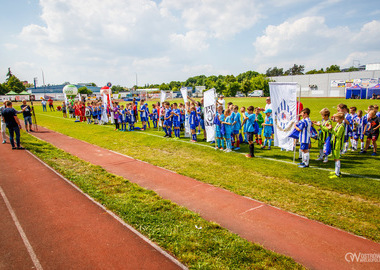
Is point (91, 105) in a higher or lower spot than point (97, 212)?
higher

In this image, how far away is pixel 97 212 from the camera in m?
5.79

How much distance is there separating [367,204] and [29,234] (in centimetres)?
805

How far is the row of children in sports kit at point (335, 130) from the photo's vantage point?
24.8 feet

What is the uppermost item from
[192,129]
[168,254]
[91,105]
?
[91,105]

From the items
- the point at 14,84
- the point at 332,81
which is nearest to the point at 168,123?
the point at 332,81

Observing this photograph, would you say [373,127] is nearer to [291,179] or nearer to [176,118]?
[291,179]

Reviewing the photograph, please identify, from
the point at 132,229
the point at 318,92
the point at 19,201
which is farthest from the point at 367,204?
the point at 318,92

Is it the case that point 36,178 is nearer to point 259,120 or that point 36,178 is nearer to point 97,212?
point 97,212

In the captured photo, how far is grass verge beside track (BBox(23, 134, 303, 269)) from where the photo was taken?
3.96 metres

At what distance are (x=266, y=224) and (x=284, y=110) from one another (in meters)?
5.45

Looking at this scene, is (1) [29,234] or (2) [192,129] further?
(2) [192,129]

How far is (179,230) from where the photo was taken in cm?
489

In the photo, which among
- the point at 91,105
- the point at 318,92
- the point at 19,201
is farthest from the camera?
the point at 318,92

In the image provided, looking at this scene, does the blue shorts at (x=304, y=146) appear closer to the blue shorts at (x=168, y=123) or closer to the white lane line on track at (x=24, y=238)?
the white lane line on track at (x=24, y=238)
